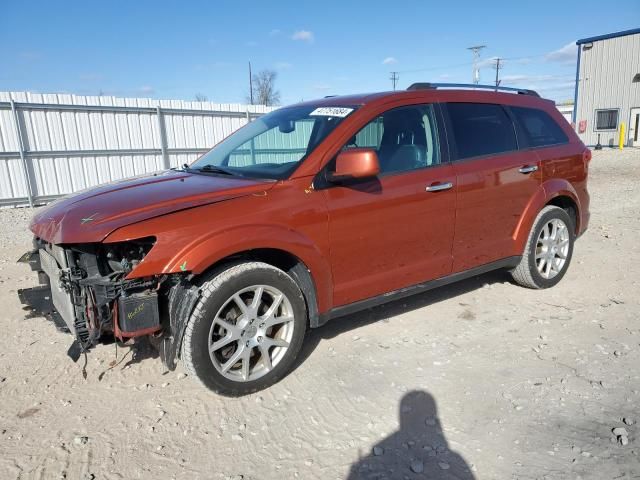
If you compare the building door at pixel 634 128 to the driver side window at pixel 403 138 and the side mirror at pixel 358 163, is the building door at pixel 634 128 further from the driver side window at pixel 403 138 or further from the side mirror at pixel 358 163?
the side mirror at pixel 358 163

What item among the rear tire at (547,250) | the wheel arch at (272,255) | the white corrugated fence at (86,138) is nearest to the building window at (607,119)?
the white corrugated fence at (86,138)

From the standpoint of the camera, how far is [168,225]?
269cm

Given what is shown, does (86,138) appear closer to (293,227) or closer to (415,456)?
(293,227)

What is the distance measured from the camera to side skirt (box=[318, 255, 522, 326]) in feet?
11.2

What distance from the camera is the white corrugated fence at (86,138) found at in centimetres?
1163

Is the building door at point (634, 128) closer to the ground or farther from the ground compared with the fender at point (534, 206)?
farther from the ground

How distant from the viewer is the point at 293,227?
3057mm

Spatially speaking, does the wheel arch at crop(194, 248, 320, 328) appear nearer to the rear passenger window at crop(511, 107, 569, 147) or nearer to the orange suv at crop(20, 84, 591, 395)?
A: the orange suv at crop(20, 84, 591, 395)

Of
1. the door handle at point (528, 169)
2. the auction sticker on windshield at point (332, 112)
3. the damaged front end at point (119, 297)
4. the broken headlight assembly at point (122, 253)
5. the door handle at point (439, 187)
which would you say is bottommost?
the damaged front end at point (119, 297)

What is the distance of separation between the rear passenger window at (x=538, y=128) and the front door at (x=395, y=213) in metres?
1.24

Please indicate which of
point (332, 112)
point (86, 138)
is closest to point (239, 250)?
point (332, 112)

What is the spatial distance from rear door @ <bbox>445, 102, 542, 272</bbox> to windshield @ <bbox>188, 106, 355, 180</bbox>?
43.6 inches

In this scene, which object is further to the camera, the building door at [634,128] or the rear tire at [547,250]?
the building door at [634,128]

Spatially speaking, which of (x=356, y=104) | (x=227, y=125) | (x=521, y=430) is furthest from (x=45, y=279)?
(x=227, y=125)
